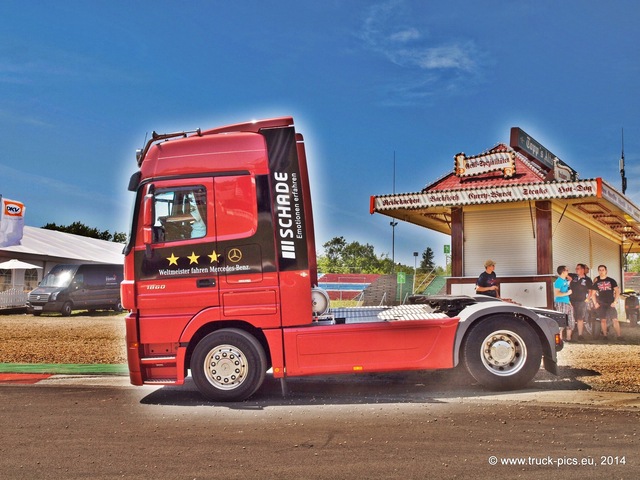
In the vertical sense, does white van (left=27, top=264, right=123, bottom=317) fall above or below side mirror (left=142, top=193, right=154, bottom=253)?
below

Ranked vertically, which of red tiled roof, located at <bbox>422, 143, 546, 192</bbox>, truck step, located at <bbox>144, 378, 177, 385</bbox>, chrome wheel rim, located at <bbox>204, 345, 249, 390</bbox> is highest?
red tiled roof, located at <bbox>422, 143, 546, 192</bbox>

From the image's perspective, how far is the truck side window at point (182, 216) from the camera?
26.6 feet

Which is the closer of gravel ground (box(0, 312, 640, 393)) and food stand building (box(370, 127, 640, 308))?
gravel ground (box(0, 312, 640, 393))

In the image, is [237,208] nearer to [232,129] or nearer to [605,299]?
[232,129]

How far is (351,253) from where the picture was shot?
301ft

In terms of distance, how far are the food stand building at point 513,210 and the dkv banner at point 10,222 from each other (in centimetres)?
2795

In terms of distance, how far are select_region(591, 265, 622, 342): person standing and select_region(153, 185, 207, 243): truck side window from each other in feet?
39.3

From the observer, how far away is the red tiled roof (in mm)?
20609

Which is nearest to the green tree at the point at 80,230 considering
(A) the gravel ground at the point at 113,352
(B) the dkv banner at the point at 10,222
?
(B) the dkv banner at the point at 10,222

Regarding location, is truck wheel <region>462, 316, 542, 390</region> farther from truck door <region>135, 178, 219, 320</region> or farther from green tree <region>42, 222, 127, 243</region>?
green tree <region>42, 222, 127, 243</region>

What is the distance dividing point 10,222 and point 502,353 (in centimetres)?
3861

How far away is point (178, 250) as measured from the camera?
26.5 ft

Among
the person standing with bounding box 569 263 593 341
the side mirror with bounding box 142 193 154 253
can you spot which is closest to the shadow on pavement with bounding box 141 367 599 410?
the side mirror with bounding box 142 193 154 253

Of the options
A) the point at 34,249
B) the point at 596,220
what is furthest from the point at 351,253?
the point at 596,220
